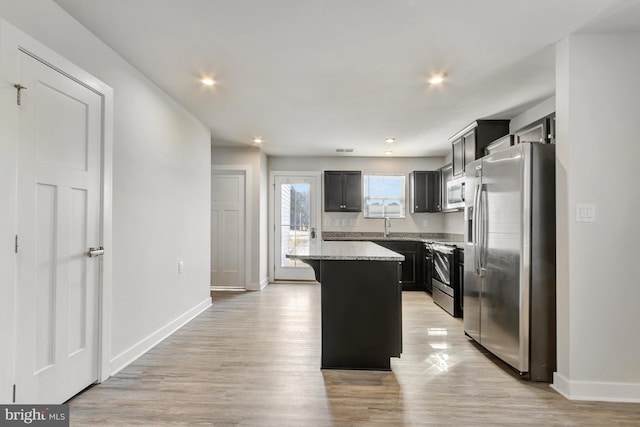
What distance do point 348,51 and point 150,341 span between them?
9.96ft

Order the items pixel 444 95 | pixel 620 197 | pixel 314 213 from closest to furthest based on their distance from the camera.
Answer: pixel 620 197 < pixel 444 95 < pixel 314 213

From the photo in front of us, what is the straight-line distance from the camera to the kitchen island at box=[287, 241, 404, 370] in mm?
2795

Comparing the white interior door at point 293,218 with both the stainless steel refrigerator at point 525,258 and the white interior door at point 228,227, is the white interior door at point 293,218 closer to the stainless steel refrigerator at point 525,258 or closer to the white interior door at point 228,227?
the white interior door at point 228,227

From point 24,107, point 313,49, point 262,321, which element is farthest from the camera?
point 262,321

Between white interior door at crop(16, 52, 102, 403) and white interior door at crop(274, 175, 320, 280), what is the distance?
4331 mm

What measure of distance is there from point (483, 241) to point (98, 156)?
3137 mm

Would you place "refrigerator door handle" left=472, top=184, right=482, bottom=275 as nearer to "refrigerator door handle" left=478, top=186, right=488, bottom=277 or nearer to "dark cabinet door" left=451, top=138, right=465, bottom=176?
"refrigerator door handle" left=478, top=186, right=488, bottom=277

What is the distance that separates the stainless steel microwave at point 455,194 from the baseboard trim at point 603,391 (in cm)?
303

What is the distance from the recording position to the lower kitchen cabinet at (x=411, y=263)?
19.9 feet

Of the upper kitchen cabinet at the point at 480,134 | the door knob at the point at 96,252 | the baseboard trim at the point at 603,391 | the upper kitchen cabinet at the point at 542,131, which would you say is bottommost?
the baseboard trim at the point at 603,391

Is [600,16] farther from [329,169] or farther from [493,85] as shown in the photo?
[329,169]

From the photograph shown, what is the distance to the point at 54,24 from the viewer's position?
2123 millimetres

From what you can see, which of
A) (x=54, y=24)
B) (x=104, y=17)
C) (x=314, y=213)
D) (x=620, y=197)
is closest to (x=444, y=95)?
(x=620, y=197)

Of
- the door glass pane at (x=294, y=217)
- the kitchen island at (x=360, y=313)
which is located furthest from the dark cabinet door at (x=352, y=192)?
the kitchen island at (x=360, y=313)
